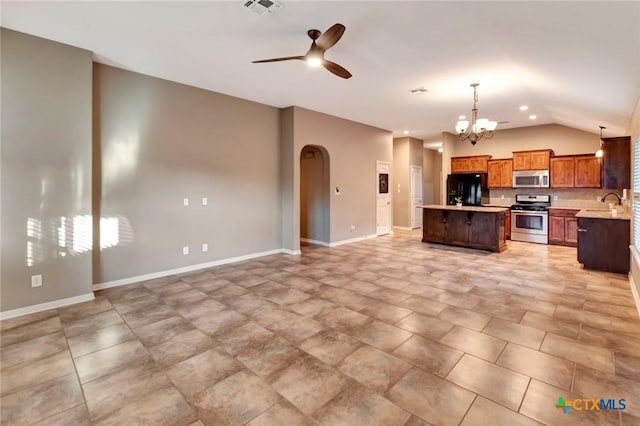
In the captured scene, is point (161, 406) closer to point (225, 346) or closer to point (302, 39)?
point (225, 346)

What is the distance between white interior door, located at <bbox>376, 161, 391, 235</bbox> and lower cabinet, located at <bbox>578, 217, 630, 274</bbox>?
4.50 m

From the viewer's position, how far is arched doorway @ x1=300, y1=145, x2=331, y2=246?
24.1 ft

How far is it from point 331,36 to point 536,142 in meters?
7.81

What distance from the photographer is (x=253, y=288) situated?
4262 mm

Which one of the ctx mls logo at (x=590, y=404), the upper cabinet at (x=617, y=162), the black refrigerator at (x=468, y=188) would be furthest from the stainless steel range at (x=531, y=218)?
the ctx mls logo at (x=590, y=404)

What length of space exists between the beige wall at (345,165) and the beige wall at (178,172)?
0.48 m

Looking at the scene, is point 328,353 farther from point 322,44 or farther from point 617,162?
point 617,162

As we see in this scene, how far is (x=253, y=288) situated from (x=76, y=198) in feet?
8.12

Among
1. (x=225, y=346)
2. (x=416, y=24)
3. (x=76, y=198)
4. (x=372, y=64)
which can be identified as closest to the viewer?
(x=225, y=346)

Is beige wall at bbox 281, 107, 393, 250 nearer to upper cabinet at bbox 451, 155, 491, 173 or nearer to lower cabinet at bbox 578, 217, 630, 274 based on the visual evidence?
upper cabinet at bbox 451, 155, 491, 173

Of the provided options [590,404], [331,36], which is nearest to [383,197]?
[331,36]

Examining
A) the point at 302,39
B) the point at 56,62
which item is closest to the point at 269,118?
Answer: the point at 302,39

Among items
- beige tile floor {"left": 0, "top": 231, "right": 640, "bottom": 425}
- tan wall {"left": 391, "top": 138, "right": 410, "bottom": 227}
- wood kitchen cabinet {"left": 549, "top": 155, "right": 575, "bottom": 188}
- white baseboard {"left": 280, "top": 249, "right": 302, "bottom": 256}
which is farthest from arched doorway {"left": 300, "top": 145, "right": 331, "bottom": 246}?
wood kitchen cabinet {"left": 549, "top": 155, "right": 575, "bottom": 188}

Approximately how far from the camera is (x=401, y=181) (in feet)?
33.3
